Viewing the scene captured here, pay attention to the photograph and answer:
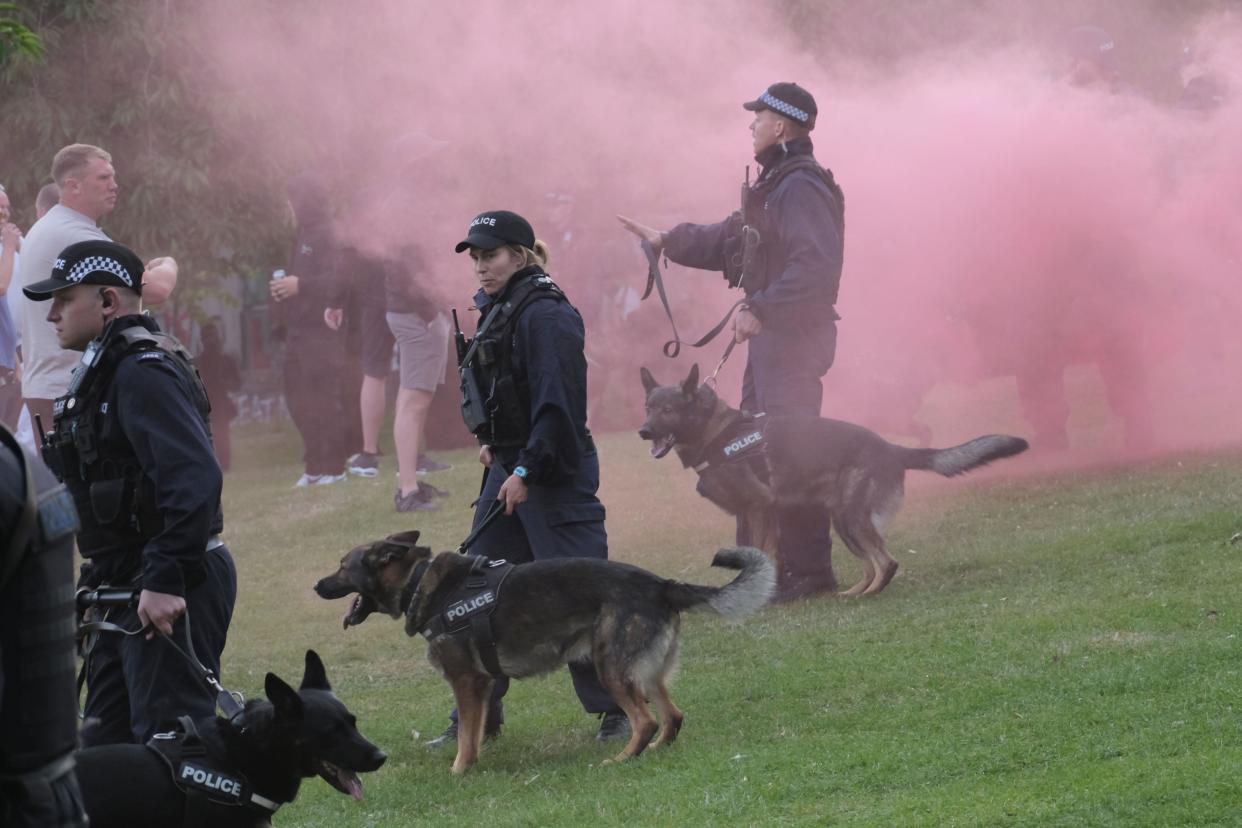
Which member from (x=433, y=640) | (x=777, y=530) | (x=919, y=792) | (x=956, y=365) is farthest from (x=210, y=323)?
(x=919, y=792)

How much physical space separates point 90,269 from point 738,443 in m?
4.47

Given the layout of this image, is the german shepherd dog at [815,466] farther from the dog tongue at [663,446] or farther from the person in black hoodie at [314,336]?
the person in black hoodie at [314,336]

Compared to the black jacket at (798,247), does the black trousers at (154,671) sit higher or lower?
lower

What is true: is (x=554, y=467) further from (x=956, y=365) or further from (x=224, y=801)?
(x=956, y=365)

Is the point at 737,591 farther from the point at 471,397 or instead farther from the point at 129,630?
the point at 129,630

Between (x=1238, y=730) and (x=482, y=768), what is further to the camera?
(x=482, y=768)

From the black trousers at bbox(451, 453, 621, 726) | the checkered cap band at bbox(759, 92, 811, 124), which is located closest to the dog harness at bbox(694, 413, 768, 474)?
the checkered cap band at bbox(759, 92, 811, 124)

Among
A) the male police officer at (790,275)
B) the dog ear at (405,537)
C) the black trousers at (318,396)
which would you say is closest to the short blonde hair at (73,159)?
the dog ear at (405,537)

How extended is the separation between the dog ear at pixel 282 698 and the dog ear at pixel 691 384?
4499 mm

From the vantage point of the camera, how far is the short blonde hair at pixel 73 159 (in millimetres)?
7637

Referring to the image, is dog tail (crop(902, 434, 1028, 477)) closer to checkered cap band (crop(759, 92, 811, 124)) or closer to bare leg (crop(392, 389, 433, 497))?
checkered cap band (crop(759, 92, 811, 124))

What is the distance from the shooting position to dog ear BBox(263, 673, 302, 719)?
475 centimetres

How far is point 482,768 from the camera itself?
6.52 metres

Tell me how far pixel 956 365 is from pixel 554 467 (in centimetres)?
677
